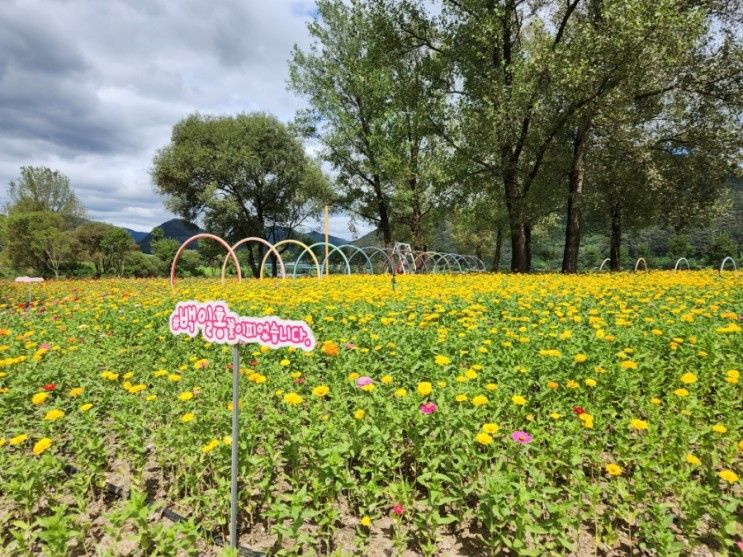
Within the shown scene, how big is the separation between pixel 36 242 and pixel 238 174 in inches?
835

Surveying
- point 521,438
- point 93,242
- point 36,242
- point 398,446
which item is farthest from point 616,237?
point 93,242

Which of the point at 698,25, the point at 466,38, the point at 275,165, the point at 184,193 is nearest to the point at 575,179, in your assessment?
the point at 698,25

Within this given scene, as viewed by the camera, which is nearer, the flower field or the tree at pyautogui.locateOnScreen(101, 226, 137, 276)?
the flower field

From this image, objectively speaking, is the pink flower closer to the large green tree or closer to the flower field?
the flower field

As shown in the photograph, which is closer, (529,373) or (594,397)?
(594,397)

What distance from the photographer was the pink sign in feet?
7.00

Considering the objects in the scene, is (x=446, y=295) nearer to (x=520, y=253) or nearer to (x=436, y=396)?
(x=436, y=396)

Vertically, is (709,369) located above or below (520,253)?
below

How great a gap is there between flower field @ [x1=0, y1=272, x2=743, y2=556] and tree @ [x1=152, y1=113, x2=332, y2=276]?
27311 millimetres

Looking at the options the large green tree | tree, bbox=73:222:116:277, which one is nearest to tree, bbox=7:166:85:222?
tree, bbox=73:222:116:277

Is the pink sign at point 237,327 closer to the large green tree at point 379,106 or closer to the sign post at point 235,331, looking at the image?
the sign post at point 235,331

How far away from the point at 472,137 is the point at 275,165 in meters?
20.0

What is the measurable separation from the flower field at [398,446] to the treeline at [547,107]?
37.4 feet

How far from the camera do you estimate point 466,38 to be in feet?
53.5
